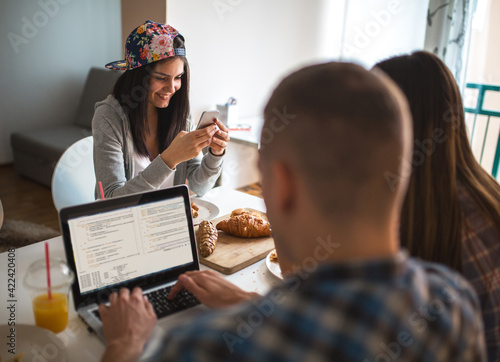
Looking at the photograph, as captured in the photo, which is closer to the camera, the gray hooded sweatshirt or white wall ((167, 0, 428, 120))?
the gray hooded sweatshirt

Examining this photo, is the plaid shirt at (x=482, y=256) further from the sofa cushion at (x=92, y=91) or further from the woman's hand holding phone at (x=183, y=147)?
the sofa cushion at (x=92, y=91)

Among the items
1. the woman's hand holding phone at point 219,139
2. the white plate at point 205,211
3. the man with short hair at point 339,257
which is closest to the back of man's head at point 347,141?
the man with short hair at point 339,257

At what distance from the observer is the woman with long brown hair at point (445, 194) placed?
90 centimetres

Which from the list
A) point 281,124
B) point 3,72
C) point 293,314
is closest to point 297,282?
point 293,314

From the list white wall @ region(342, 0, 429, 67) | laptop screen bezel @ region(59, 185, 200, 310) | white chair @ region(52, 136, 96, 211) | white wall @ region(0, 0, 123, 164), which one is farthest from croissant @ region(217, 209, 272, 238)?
white wall @ region(0, 0, 123, 164)

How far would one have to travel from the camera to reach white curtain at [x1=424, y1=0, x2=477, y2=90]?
328 cm

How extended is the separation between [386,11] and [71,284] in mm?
3701

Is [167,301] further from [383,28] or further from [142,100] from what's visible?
[383,28]

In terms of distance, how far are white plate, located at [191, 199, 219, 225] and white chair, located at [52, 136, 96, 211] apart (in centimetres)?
46

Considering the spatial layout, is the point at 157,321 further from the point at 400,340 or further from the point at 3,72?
the point at 3,72

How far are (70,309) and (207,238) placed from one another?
1.35 feet

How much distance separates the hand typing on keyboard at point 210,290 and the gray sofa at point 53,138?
2725 mm

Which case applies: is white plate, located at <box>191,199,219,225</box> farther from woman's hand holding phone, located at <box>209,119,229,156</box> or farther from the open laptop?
the open laptop

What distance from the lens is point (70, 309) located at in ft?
3.27
